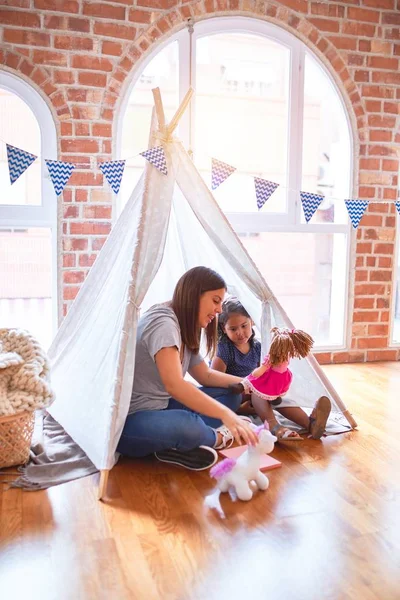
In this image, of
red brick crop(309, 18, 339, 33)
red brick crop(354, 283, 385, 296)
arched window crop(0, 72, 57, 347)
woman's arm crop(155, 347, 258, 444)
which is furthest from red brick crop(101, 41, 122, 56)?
red brick crop(354, 283, 385, 296)

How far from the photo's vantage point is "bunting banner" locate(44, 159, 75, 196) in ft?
9.34

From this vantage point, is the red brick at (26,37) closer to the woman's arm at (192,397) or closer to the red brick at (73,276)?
the red brick at (73,276)

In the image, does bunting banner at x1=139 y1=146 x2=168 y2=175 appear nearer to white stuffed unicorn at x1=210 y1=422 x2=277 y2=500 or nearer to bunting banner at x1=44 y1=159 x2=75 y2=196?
bunting banner at x1=44 y1=159 x2=75 y2=196

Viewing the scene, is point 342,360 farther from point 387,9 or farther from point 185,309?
point 387,9

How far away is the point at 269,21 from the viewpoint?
3633 mm

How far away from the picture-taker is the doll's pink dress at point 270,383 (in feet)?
8.21

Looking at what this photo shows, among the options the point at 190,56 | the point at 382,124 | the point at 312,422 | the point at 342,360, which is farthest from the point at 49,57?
the point at 342,360

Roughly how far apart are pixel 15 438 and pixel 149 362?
1.93 ft

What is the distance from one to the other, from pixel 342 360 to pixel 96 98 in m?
2.35

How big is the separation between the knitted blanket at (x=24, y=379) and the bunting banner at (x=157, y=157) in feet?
2.97

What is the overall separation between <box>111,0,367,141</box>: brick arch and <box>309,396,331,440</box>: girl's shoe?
2064 mm

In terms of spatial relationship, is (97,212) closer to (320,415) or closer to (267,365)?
(267,365)

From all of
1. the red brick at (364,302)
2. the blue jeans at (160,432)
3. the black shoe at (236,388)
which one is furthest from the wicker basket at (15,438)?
the red brick at (364,302)

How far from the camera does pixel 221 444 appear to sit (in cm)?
246
